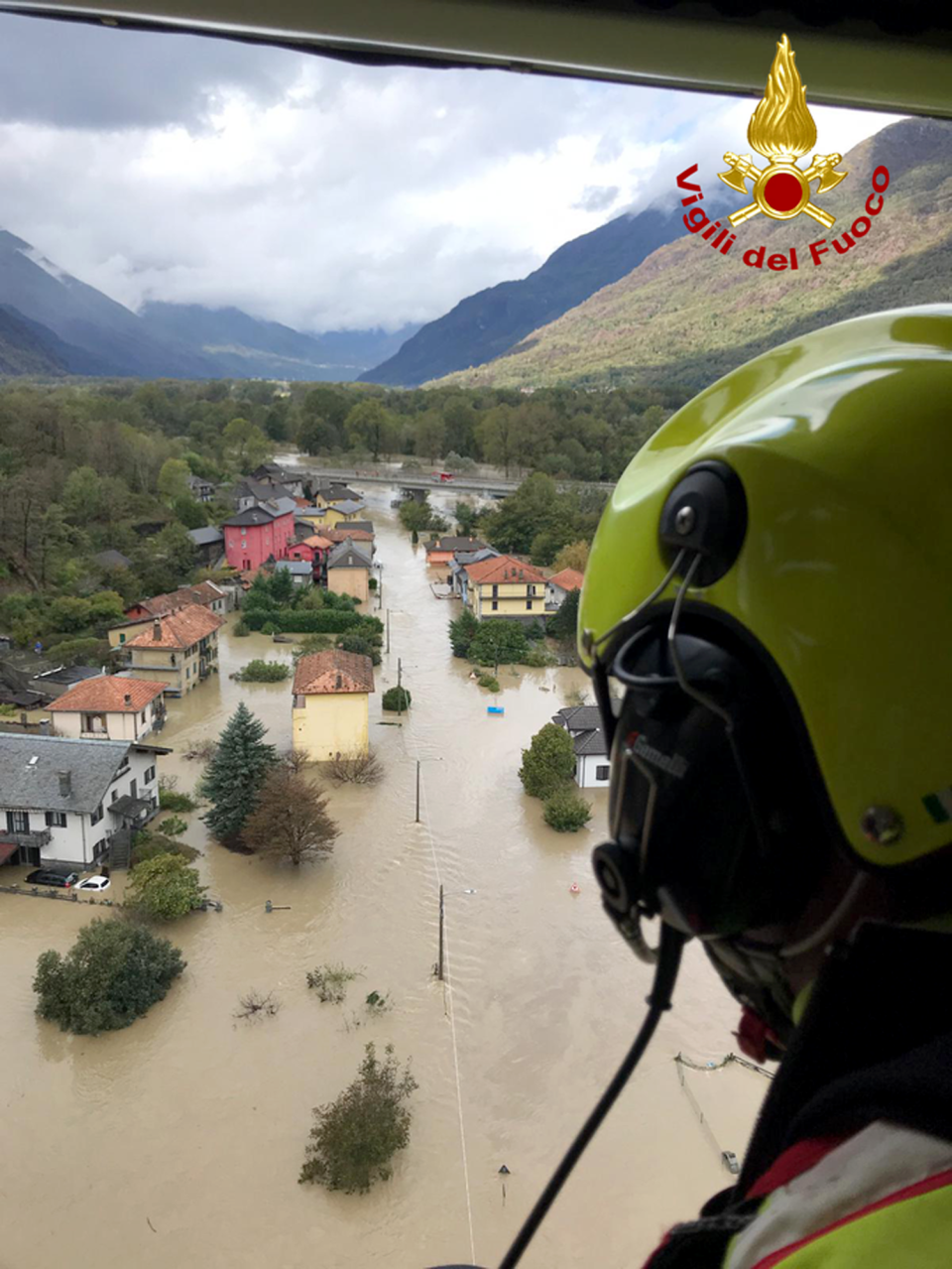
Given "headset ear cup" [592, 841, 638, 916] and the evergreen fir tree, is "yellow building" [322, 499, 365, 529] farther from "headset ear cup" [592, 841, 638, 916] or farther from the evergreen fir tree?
"headset ear cup" [592, 841, 638, 916]

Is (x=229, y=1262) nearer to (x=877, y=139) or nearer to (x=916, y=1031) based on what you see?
(x=916, y=1031)

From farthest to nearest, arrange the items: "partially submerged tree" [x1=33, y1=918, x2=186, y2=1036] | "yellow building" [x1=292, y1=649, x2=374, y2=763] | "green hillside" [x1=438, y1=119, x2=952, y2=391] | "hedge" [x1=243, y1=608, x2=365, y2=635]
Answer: "hedge" [x1=243, y1=608, x2=365, y2=635], "yellow building" [x1=292, y1=649, x2=374, y2=763], "partially submerged tree" [x1=33, y1=918, x2=186, y2=1036], "green hillside" [x1=438, y1=119, x2=952, y2=391]

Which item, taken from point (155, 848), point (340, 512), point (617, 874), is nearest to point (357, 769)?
point (155, 848)

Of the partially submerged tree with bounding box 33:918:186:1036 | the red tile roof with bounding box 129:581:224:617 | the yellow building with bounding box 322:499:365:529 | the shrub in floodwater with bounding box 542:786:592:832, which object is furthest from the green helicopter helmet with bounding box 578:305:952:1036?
the yellow building with bounding box 322:499:365:529

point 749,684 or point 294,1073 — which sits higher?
point 749,684

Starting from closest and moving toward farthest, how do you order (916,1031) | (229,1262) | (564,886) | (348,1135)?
(916,1031)
(229,1262)
(348,1135)
(564,886)

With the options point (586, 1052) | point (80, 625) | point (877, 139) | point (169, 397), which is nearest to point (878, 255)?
point (877, 139)
